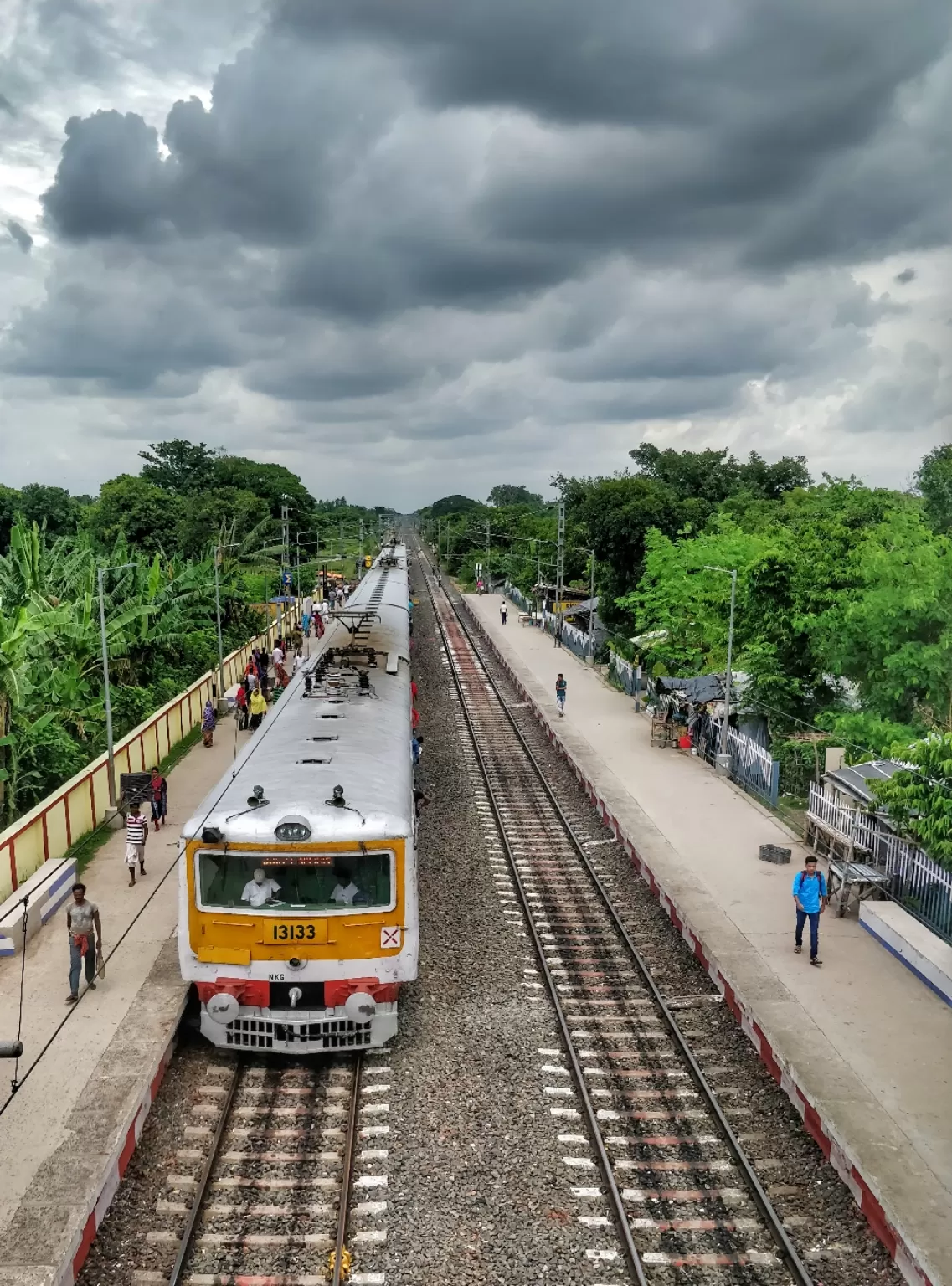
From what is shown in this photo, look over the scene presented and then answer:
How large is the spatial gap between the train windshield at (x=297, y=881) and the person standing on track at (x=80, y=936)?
2.52 metres

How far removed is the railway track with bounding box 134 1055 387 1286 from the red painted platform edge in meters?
0.42

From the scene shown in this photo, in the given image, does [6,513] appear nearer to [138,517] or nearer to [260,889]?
[138,517]

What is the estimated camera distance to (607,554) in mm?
49938

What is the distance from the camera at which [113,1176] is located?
27.0 feet

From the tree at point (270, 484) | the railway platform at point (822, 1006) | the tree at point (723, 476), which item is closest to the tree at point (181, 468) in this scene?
the tree at point (270, 484)

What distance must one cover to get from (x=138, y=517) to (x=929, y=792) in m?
53.0

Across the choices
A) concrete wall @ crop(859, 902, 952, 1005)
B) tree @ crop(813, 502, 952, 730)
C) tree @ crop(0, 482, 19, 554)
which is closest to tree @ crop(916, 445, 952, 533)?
tree @ crop(813, 502, 952, 730)

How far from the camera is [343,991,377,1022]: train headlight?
31.5 feet

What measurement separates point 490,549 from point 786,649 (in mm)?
67497

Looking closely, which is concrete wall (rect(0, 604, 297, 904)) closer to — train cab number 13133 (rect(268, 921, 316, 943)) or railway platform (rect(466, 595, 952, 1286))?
Result: train cab number 13133 (rect(268, 921, 316, 943))

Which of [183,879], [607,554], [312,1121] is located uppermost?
[607,554]

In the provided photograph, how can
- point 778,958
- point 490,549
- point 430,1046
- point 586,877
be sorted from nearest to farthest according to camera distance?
point 430,1046, point 778,958, point 586,877, point 490,549

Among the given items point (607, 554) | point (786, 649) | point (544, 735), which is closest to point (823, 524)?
point (786, 649)

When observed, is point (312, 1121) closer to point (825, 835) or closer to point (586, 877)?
point (586, 877)
